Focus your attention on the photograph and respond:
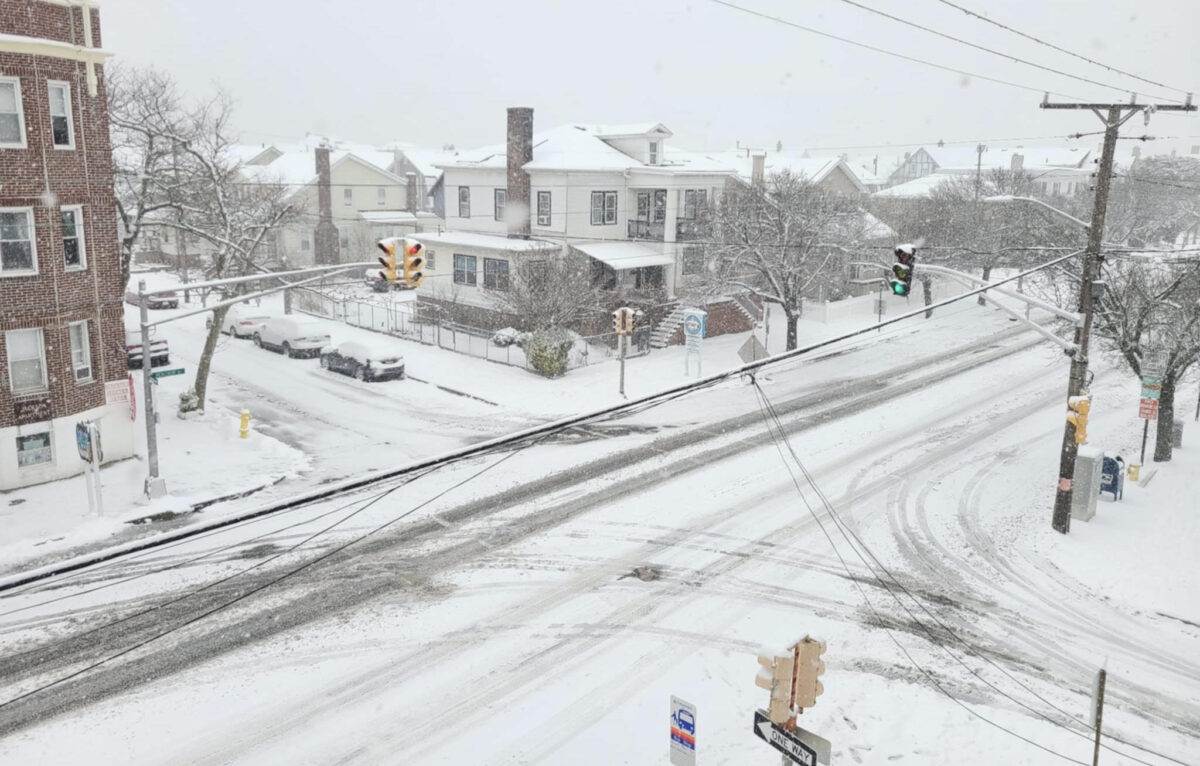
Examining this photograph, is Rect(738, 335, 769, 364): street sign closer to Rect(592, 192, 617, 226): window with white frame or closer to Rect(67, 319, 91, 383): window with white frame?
Rect(592, 192, 617, 226): window with white frame

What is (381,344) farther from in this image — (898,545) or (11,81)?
(898,545)

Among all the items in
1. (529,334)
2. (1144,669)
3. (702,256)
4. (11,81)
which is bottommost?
(1144,669)

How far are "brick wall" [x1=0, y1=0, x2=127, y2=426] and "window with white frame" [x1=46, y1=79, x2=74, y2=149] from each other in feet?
0.39

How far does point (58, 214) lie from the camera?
21.2 metres

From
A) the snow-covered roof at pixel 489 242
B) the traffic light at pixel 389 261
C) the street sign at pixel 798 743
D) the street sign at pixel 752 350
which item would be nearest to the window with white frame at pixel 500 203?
the snow-covered roof at pixel 489 242

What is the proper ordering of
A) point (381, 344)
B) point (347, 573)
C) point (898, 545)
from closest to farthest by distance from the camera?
1. point (347, 573)
2. point (898, 545)
3. point (381, 344)

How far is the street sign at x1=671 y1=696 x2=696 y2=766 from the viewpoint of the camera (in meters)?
9.03

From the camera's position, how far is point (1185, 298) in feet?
72.4

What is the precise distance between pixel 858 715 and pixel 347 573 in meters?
9.17

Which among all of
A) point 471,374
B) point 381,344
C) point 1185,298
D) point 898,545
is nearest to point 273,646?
point 898,545

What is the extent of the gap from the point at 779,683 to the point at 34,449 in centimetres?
2003

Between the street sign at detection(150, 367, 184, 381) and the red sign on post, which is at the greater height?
the street sign at detection(150, 367, 184, 381)

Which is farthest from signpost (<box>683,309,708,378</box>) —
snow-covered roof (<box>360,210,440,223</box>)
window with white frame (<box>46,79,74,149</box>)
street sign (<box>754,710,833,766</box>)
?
snow-covered roof (<box>360,210,440,223</box>)

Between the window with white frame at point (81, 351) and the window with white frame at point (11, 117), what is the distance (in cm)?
435
